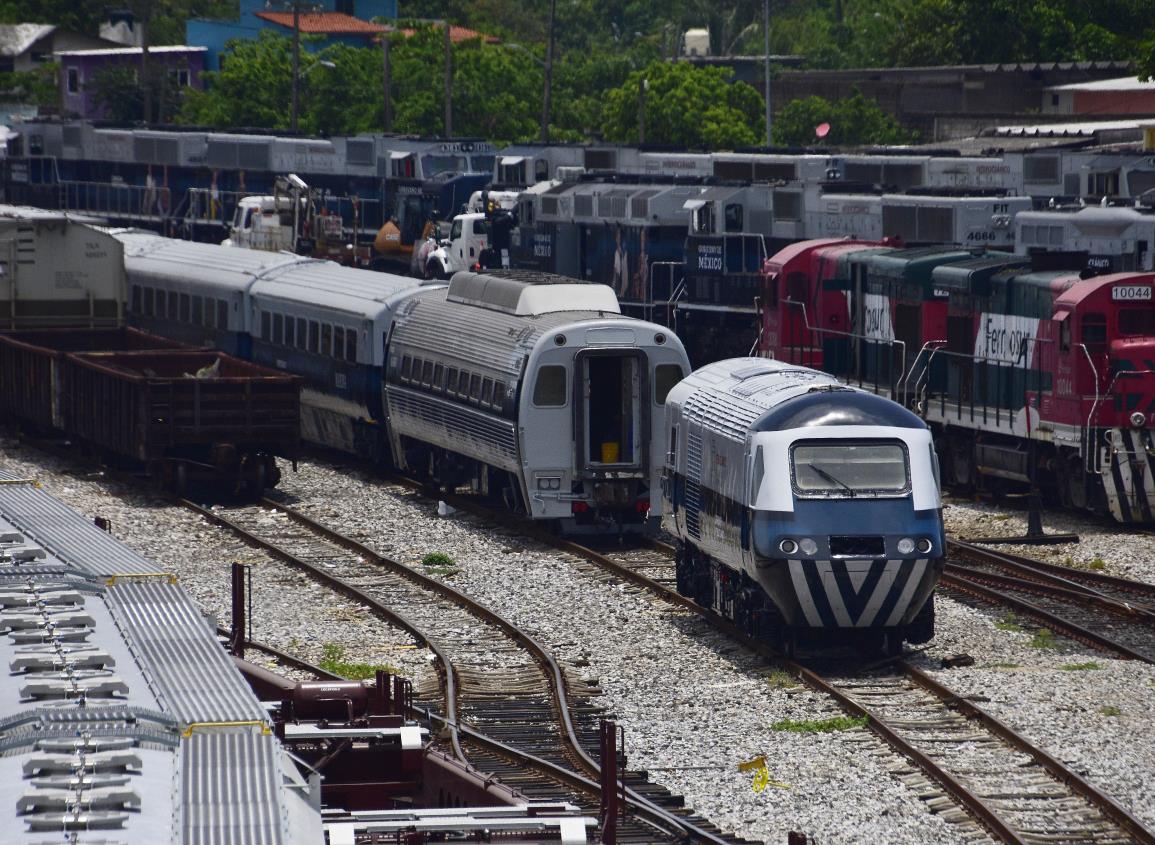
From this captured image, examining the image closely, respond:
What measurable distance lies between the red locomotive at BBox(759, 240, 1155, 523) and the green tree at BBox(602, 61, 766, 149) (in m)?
46.4

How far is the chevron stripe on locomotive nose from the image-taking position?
58.4 feet

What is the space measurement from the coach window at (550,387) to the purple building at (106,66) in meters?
87.4

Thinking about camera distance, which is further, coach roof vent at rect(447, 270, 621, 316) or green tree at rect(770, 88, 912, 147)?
green tree at rect(770, 88, 912, 147)

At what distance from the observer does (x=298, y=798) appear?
7348 mm

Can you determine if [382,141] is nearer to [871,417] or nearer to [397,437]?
[397,437]

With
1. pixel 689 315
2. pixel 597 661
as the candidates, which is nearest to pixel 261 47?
pixel 689 315

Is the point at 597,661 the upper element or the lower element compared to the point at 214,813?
lower

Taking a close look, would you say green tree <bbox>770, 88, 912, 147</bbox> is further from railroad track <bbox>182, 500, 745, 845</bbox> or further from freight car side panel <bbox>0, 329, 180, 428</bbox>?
railroad track <bbox>182, 500, 745, 845</bbox>

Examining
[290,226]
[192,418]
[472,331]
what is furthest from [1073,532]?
[290,226]

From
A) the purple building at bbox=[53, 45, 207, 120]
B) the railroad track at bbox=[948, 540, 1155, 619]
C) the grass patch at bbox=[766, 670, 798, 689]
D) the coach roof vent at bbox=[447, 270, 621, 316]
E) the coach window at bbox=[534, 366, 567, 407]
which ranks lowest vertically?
the railroad track at bbox=[948, 540, 1155, 619]

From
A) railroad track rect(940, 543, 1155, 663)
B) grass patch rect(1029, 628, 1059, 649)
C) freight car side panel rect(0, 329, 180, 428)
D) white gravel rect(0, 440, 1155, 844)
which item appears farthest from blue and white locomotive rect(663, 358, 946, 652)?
freight car side panel rect(0, 329, 180, 428)

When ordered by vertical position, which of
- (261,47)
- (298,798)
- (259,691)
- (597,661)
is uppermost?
(261,47)

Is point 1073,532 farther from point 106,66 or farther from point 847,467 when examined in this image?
point 106,66

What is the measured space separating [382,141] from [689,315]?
25.3m
